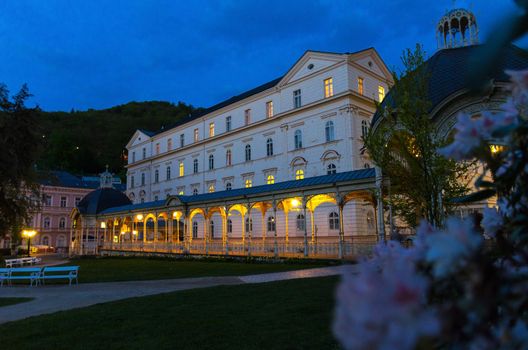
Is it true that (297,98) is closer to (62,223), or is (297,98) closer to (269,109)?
(269,109)

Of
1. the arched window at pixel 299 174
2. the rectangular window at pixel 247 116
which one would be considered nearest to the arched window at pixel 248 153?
the rectangular window at pixel 247 116

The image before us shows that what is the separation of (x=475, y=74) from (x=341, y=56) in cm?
3298

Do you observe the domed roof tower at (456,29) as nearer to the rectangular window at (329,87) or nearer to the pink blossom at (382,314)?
the rectangular window at (329,87)

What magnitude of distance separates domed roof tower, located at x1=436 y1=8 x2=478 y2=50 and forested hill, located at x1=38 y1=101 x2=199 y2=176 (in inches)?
2643

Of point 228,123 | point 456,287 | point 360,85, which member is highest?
point 228,123

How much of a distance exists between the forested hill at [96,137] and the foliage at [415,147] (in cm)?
7657

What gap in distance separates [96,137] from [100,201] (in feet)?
175

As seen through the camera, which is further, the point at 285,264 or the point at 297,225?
the point at 297,225

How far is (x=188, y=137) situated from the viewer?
49844 millimetres

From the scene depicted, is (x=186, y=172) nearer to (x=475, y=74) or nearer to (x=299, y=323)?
(x=299, y=323)

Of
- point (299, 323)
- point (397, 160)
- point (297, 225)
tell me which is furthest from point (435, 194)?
point (297, 225)

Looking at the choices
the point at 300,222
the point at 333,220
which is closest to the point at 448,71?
the point at 333,220

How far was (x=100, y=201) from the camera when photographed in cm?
4328

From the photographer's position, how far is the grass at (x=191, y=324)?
5965mm
